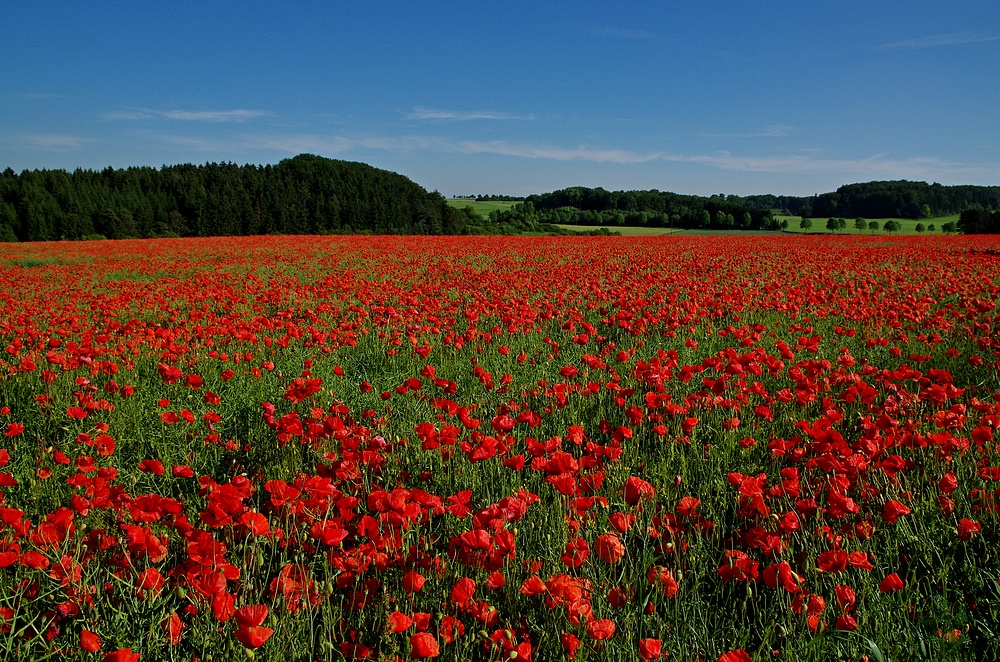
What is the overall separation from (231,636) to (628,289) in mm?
7243

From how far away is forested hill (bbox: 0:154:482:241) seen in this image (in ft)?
187

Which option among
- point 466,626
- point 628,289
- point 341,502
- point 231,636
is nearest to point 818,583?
point 466,626

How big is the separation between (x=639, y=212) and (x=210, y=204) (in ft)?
182

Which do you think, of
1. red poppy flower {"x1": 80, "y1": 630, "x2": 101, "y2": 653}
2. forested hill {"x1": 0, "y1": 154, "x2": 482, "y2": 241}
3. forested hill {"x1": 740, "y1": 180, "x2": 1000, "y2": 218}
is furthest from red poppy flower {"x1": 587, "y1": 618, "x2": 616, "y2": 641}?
forested hill {"x1": 740, "y1": 180, "x2": 1000, "y2": 218}

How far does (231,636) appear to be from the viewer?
179 cm

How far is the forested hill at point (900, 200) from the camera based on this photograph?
7931cm

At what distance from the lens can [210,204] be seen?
6088 centimetres

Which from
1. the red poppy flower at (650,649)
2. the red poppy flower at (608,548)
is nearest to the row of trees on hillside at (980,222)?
the red poppy flower at (608,548)

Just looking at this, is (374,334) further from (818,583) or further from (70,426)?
(818,583)

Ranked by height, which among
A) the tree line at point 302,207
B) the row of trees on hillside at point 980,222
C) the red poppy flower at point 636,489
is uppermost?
the tree line at point 302,207

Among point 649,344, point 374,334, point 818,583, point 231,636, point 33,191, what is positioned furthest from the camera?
point 33,191

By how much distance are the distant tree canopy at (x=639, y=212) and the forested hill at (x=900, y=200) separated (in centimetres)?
1664

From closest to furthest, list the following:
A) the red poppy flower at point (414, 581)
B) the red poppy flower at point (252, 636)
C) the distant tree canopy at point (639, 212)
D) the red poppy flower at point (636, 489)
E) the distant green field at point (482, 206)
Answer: the red poppy flower at point (252, 636) → the red poppy flower at point (414, 581) → the red poppy flower at point (636, 489) → the distant tree canopy at point (639, 212) → the distant green field at point (482, 206)

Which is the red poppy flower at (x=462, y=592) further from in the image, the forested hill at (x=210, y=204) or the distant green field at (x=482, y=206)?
the distant green field at (x=482, y=206)
